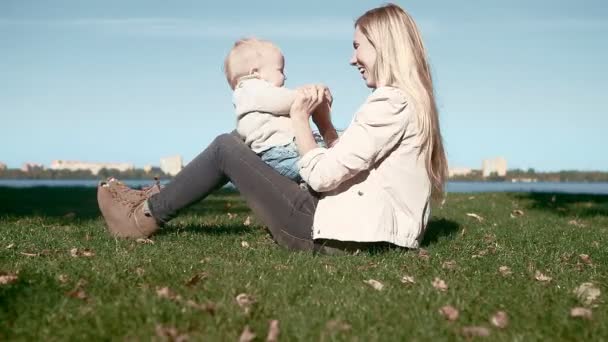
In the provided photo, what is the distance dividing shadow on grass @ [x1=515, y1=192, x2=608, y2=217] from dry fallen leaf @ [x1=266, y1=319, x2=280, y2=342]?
11033 mm

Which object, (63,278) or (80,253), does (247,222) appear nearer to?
(80,253)

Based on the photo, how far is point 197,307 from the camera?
4117 millimetres

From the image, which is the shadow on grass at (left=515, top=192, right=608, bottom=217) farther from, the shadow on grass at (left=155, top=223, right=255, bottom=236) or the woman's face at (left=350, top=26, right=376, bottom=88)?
the woman's face at (left=350, top=26, right=376, bottom=88)

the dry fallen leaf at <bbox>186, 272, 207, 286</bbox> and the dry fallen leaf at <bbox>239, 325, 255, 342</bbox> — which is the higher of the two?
the dry fallen leaf at <bbox>239, 325, 255, 342</bbox>

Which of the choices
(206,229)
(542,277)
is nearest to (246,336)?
(542,277)

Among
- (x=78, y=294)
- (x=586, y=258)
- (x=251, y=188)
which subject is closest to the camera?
(x=78, y=294)

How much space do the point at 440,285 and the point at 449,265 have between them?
3.60ft

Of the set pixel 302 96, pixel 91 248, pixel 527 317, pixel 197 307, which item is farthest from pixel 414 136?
pixel 91 248

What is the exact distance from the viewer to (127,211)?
717cm

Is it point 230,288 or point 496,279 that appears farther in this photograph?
point 496,279

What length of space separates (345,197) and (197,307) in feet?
6.78

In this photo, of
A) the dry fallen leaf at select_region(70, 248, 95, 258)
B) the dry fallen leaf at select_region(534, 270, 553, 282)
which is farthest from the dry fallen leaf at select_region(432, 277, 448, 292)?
the dry fallen leaf at select_region(70, 248, 95, 258)

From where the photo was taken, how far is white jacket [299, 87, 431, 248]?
5.57 m

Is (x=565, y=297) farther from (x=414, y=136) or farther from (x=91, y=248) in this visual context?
(x=91, y=248)
